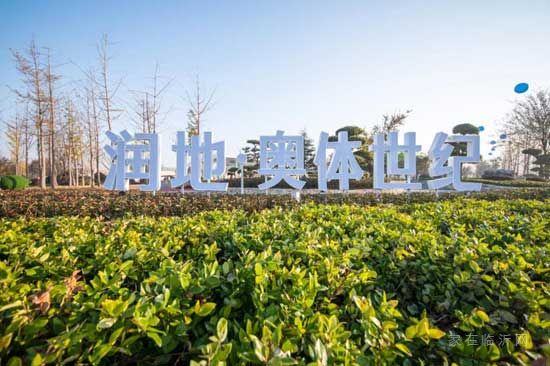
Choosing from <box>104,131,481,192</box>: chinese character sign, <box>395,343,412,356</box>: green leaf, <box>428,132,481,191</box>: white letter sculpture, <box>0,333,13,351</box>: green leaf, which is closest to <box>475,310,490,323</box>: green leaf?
<box>395,343,412,356</box>: green leaf

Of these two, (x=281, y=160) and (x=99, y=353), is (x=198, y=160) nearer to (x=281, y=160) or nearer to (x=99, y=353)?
(x=281, y=160)

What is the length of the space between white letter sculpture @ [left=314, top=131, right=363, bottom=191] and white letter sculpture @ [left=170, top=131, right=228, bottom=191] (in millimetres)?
2983

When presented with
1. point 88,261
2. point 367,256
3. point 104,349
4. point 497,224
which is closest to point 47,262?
point 88,261

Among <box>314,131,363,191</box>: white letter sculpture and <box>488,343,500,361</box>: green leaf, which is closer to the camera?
<box>488,343,500,361</box>: green leaf

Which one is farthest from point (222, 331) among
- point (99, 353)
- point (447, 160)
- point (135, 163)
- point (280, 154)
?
point (447, 160)

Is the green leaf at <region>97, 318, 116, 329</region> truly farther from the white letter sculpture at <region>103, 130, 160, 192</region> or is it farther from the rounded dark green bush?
the rounded dark green bush

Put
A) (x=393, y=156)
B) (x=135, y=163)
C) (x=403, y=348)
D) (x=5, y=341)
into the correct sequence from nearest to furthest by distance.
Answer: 1. (x=5, y=341)
2. (x=403, y=348)
3. (x=135, y=163)
4. (x=393, y=156)

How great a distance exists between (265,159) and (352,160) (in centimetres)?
267

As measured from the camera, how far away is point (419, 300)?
4.88ft

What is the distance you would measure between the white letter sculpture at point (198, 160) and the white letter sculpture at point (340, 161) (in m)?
2.98

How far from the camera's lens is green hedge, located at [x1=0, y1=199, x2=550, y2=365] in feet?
2.80

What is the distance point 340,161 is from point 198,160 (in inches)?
170

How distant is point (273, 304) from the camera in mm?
1056

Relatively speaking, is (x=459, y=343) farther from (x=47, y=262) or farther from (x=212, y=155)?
(x=212, y=155)
